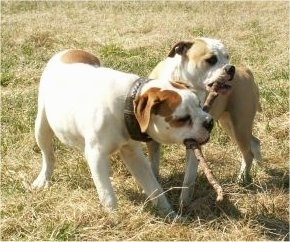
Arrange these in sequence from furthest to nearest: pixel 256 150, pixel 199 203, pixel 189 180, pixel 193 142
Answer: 1. pixel 256 150
2. pixel 189 180
3. pixel 199 203
4. pixel 193 142

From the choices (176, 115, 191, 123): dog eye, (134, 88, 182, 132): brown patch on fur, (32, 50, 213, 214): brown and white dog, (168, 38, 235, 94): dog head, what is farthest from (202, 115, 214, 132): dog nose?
(168, 38, 235, 94): dog head

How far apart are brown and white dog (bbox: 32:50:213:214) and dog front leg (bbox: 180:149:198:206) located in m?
0.29

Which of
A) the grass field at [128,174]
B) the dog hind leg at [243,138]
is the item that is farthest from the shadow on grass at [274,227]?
the dog hind leg at [243,138]

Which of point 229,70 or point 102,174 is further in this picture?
point 229,70

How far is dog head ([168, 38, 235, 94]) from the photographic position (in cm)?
541

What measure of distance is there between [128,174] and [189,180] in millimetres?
807

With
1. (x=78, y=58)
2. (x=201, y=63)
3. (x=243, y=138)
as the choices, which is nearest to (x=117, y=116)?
(x=78, y=58)

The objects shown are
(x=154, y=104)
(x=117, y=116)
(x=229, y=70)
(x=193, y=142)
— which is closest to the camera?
(x=154, y=104)

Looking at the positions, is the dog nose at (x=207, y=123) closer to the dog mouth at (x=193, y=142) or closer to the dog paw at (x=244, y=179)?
the dog mouth at (x=193, y=142)

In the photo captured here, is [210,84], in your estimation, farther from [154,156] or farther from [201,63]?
[154,156]

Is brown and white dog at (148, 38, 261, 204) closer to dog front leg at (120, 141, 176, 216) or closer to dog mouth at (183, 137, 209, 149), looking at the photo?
dog front leg at (120, 141, 176, 216)

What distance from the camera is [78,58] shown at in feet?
18.0

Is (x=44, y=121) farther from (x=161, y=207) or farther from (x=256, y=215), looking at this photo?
(x=256, y=215)

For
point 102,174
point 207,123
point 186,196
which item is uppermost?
point 207,123
